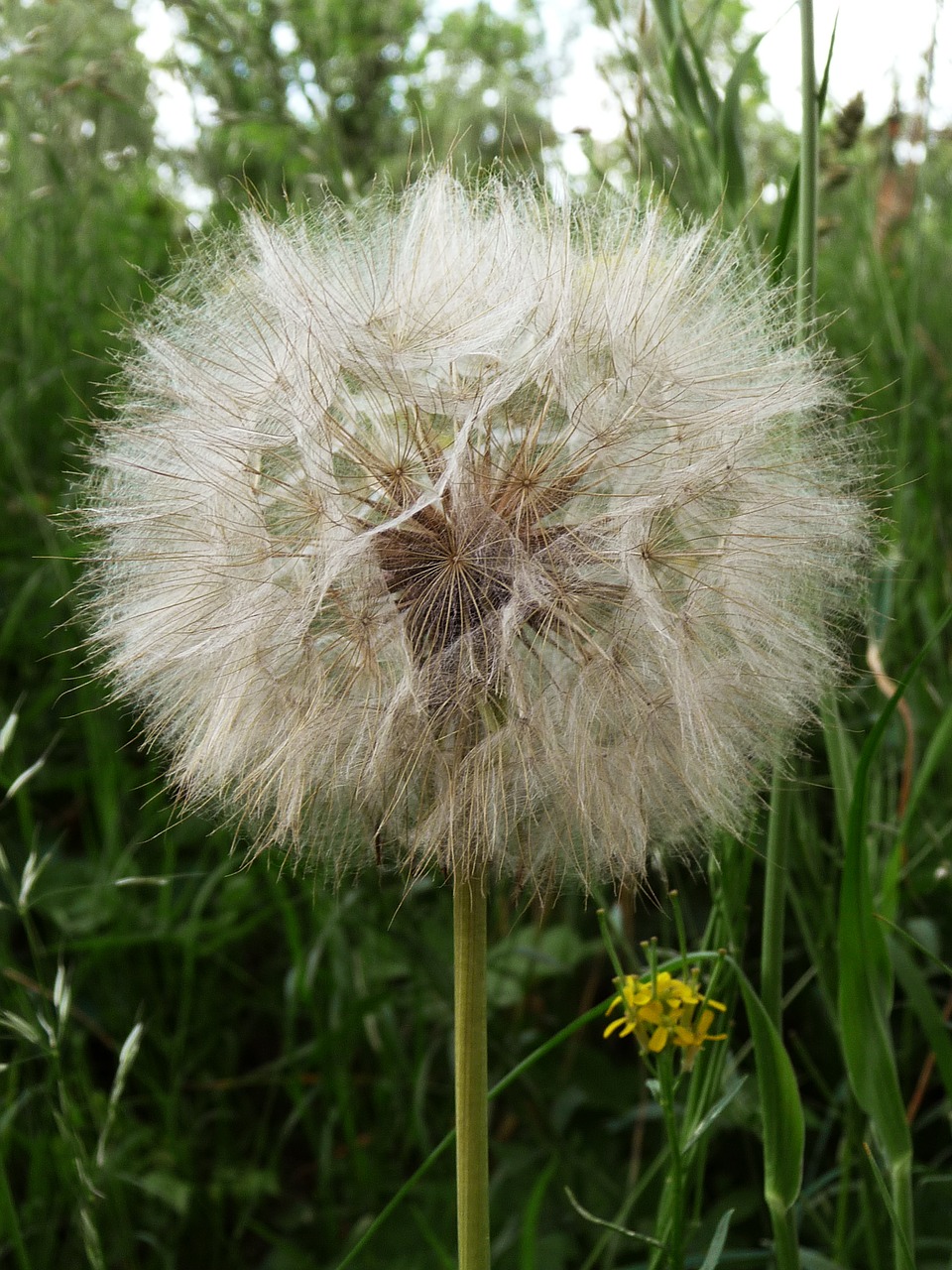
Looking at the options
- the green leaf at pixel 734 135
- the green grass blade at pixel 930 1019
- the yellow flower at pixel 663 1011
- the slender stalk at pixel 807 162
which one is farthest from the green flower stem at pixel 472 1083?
the green leaf at pixel 734 135

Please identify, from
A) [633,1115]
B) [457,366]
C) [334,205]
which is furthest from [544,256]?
[633,1115]

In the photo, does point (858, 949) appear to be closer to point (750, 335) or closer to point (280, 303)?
point (750, 335)

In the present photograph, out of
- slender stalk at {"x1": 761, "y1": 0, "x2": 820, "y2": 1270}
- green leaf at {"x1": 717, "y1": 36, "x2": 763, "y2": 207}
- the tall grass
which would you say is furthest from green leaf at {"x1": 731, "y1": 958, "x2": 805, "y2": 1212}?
green leaf at {"x1": 717, "y1": 36, "x2": 763, "y2": 207}

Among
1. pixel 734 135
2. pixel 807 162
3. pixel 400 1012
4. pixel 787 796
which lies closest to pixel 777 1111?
pixel 787 796

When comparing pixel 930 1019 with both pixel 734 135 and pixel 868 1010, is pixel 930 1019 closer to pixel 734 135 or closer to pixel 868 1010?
pixel 868 1010

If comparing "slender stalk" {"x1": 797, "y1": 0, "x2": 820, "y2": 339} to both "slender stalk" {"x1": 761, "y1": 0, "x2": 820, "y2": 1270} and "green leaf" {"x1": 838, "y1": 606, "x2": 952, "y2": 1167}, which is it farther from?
"green leaf" {"x1": 838, "y1": 606, "x2": 952, "y2": 1167}

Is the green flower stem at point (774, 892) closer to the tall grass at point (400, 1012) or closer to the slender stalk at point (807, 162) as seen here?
the tall grass at point (400, 1012)
